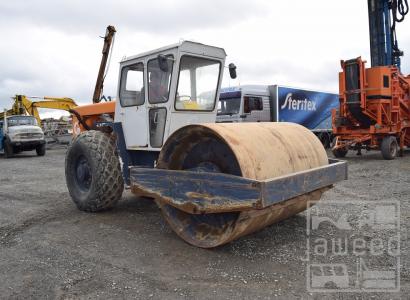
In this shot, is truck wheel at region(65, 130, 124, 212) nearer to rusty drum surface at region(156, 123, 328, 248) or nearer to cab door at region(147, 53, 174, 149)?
cab door at region(147, 53, 174, 149)

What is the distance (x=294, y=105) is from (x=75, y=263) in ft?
49.0

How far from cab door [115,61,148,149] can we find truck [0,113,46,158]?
580 inches

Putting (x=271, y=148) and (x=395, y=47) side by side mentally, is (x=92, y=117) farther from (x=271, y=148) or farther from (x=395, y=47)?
(x=395, y=47)

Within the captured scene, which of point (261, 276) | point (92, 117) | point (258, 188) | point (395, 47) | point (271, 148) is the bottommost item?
point (261, 276)

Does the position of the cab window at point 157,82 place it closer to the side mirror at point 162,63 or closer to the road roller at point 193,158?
the road roller at point 193,158

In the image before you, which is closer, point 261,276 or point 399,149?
point 261,276

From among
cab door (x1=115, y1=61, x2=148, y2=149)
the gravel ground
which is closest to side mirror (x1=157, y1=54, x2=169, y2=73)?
cab door (x1=115, y1=61, x2=148, y2=149)

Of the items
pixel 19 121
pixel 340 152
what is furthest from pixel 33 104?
pixel 340 152

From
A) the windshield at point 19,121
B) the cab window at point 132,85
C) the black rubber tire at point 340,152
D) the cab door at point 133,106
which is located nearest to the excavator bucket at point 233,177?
the cab door at point 133,106

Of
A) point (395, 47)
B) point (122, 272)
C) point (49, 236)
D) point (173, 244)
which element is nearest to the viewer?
point (122, 272)

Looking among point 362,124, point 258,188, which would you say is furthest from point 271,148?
point 362,124

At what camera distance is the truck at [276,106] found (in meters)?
15.4

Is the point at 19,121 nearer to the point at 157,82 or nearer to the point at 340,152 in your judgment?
the point at 340,152

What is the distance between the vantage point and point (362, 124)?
1336cm
